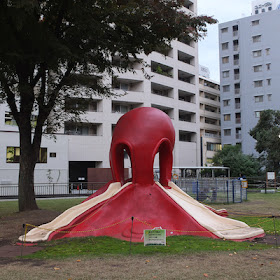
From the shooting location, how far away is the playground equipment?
31.3ft

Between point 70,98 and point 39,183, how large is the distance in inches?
579

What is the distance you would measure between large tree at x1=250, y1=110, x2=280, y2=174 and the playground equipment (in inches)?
1191

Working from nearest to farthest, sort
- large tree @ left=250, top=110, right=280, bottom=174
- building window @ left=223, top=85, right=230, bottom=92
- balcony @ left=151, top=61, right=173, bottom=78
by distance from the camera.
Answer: large tree @ left=250, top=110, right=280, bottom=174 < balcony @ left=151, top=61, right=173, bottom=78 < building window @ left=223, top=85, right=230, bottom=92

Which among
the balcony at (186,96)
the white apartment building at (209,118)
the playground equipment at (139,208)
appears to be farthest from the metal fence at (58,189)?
the white apartment building at (209,118)

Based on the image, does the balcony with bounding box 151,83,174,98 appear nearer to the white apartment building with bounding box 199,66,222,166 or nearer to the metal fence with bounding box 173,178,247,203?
the white apartment building with bounding box 199,66,222,166

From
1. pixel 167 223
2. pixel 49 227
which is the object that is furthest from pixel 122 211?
pixel 49 227

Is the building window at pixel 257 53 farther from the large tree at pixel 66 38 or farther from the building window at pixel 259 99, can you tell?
the large tree at pixel 66 38

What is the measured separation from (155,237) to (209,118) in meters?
58.5

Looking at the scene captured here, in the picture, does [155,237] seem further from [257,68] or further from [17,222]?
[257,68]

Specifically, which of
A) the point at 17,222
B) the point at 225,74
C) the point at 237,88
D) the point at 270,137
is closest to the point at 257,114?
the point at 237,88

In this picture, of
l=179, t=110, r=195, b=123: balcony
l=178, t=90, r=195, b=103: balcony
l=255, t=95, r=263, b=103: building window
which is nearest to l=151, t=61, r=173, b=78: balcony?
l=178, t=90, r=195, b=103: balcony

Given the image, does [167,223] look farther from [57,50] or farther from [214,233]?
[57,50]

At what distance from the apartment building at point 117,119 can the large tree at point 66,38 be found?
10.4 metres

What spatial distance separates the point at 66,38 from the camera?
14.0 m
